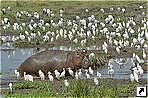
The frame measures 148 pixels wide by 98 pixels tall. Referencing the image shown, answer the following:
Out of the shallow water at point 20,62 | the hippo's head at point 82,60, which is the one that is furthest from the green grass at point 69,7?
the hippo's head at point 82,60

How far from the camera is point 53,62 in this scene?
17891 millimetres

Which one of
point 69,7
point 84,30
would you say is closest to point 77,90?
point 84,30

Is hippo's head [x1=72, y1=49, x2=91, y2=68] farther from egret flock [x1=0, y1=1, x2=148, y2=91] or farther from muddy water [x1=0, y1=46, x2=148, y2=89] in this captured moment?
muddy water [x1=0, y1=46, x2=148, y2=89]

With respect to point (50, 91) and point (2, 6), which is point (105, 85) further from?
point (2, 6)

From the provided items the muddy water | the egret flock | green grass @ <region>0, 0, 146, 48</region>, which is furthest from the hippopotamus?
green grass @ <region>0, 0, 146, 48</region>

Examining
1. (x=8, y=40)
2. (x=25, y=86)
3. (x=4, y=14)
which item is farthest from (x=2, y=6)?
(x=25, y=86)

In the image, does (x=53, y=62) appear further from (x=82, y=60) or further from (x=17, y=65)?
(x=17, y=65)

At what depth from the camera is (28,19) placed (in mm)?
30359

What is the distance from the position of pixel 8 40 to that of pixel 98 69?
801cm

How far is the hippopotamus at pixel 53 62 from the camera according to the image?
701 inches

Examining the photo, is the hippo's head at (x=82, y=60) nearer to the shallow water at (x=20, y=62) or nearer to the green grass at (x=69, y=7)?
the shallow water at (x=20, y=62)

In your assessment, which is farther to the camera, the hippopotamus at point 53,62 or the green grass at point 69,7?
the green grass at point 69,7

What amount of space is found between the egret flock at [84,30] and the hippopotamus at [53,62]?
25 centimetres

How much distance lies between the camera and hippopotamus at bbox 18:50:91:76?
17797 mm
